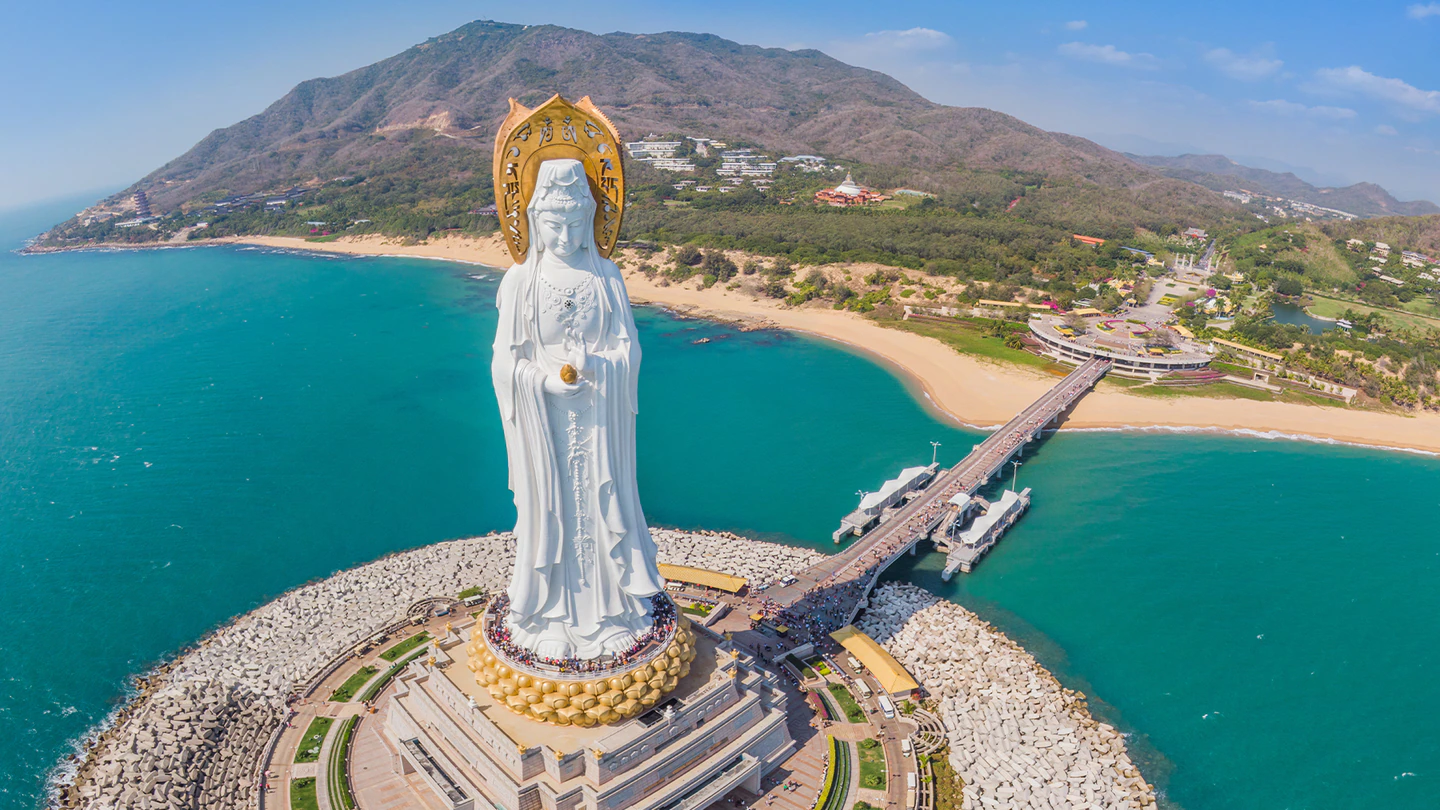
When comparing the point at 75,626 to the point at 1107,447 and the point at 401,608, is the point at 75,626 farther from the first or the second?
the point at 1107,447

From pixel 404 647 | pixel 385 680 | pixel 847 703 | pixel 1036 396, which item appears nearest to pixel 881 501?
pixel 847 703

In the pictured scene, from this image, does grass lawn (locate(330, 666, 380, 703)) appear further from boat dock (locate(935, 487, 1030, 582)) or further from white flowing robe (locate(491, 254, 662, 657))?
boat dock (locate(935, 487, 1030, 582))

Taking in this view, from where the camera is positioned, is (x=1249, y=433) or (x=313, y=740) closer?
(x=313, y=740)

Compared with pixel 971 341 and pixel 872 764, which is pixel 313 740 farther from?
pixel 971 341

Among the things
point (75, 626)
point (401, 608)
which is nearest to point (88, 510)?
point (75, 626)

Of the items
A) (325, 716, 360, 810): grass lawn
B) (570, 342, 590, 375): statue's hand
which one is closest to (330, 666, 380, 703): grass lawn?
(325, 716, 360, 810): grass lawn

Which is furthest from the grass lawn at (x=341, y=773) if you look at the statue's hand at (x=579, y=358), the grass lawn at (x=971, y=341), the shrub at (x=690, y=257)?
the shrub at (x=690, y=257)

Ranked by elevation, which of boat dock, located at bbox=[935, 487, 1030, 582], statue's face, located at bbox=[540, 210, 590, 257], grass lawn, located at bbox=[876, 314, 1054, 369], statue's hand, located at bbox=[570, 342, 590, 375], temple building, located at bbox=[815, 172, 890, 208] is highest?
temple building, located at bbox=[815, 172, 890, 208]
